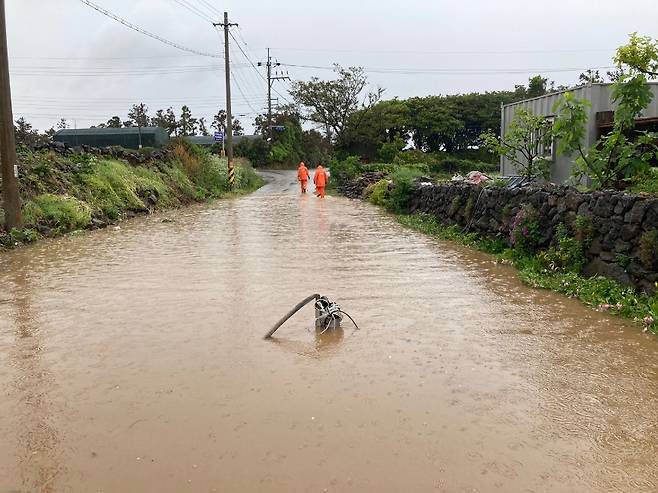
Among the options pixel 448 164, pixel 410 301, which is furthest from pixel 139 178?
pixel 448 164

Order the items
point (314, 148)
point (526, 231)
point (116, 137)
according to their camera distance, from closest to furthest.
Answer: point (526, 231)
point (116, 137)
point (314, 148)

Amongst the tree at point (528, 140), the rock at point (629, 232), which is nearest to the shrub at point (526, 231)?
A: the rock at point (629, 232)

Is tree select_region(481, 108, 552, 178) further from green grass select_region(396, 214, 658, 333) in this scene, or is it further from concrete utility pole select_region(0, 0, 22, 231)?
concrete utility pole select_region(0, 0, 22, 231)

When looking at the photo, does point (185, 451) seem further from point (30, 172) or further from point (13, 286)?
point (30, 172)

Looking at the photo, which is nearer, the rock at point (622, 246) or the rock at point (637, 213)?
the rock at point (637, 213)

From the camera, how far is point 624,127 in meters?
9.88

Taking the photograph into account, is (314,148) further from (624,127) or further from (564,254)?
(564,254)

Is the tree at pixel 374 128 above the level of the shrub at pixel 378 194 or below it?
above

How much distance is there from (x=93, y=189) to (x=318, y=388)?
15.4 metres

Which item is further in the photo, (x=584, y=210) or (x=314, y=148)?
(x=314, y=148)

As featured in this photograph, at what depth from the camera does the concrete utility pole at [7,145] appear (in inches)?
473

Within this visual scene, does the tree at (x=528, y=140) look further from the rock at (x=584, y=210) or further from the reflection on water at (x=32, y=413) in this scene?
the reflection on water at (x=32, y=413)

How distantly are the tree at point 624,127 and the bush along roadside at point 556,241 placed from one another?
1.02 m

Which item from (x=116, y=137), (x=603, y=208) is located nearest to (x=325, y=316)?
(x=603, y=208)
